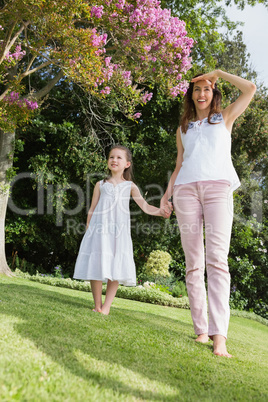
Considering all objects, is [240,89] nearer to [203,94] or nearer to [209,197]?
[203,94]

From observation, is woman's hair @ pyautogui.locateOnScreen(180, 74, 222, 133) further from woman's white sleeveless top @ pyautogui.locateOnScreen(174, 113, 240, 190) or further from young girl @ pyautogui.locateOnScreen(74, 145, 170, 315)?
young girl @ pyautogui.locateOnScreen(74, 145, 170, 315)

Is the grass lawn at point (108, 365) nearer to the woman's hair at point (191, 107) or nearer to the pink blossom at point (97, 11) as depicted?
the woman's hair at point (191, 107)

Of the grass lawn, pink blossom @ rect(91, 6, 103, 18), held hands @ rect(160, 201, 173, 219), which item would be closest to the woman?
the grass lawn

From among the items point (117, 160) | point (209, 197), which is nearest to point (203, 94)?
point (209, 197)

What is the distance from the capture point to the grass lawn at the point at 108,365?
1597 mm

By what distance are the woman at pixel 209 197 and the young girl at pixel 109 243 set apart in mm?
592

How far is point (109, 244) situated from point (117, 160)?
0.96 metres

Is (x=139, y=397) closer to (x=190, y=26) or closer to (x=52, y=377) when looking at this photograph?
(x=52, y=377)

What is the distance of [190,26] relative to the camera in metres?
10.4

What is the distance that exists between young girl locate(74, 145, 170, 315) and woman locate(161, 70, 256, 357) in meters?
0.59

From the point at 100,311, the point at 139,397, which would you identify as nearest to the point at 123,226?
the point at 100,311

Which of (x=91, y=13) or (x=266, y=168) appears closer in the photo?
(x=91, y=13)

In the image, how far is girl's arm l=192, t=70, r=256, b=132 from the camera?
10.4ft

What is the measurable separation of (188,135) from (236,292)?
379 inches
